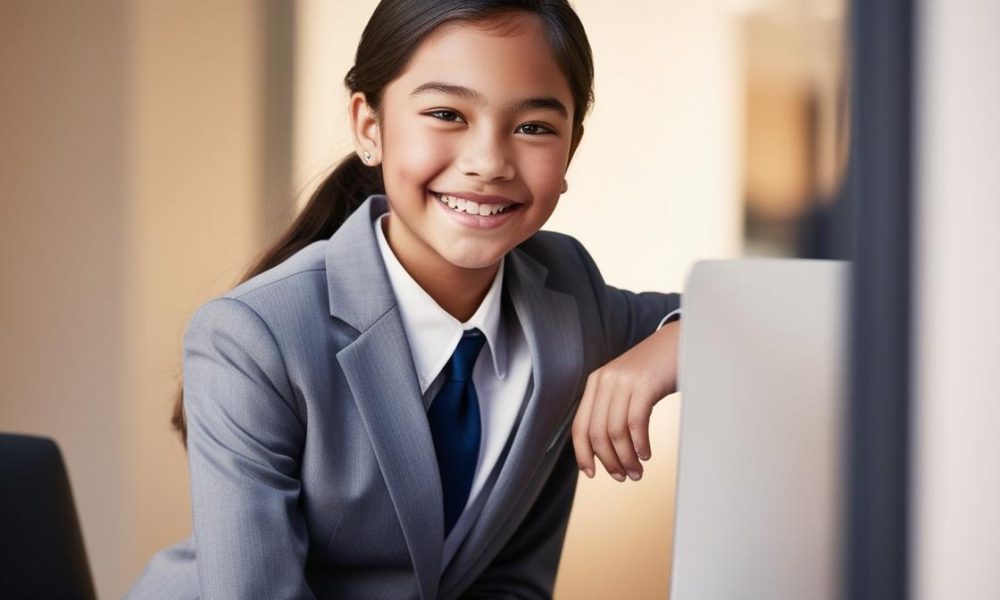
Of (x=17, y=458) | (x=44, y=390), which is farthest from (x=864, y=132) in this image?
(x=44, y=390)

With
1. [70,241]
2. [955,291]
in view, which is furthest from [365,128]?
[70,241]

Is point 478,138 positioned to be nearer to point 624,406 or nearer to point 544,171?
point 544,171

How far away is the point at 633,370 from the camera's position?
959 millimetres

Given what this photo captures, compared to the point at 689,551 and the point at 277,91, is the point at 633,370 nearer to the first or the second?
the point at 689,551

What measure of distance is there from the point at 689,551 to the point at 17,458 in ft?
2.54

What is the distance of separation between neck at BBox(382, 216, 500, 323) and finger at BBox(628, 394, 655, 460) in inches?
8.7

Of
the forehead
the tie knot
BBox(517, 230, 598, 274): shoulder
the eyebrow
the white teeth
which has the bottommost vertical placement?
the tie knot

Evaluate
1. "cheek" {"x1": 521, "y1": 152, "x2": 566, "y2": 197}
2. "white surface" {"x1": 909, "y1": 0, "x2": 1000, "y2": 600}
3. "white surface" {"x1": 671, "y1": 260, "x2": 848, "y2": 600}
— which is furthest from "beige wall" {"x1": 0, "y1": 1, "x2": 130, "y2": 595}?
"white surface" {"x1": 909, "y1": 0, "x2": 1000, "y2": 600}

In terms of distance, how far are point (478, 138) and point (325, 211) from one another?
305 mm

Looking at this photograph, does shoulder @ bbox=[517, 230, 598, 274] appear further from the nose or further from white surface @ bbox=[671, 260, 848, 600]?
white surface @ bbox=[671, 260, 848, 600]

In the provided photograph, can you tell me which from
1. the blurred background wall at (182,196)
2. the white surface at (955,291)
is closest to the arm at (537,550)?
the white surface at (955,291)

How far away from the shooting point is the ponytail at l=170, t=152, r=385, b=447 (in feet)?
4.07

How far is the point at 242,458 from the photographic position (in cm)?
93

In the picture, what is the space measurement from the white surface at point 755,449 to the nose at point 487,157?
0.39 m
